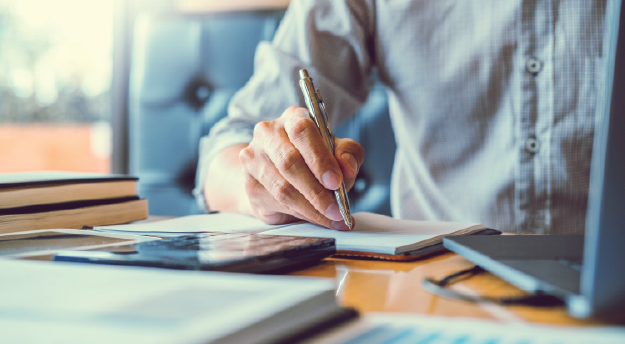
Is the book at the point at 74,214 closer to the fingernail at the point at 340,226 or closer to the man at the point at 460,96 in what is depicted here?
the man at the point at 460,96

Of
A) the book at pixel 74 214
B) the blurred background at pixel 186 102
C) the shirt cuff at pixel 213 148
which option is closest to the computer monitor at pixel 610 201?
the book at pixel 74 214

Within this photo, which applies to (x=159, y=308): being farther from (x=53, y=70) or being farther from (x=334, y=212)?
(x=53, y=70)

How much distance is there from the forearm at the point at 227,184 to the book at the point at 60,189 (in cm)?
14

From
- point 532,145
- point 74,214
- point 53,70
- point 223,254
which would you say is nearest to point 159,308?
point 223,254

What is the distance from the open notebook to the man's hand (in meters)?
0.02

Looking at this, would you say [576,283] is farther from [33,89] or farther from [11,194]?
[33,89]

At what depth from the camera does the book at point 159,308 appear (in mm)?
151

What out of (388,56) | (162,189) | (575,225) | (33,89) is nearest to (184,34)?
(162,189)

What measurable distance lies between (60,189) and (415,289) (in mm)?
420

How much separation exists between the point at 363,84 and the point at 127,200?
0.54m

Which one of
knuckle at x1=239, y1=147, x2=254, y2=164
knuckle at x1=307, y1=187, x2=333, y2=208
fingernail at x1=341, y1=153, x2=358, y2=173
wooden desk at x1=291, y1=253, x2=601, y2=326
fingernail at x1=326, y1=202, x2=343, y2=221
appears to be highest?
knuckle at x1=239, y1=147, x2=254, y2=164

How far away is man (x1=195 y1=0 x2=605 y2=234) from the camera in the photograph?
810 millimetres

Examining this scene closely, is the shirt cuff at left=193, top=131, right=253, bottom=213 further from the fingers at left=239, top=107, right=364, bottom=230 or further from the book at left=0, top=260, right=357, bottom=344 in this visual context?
the book at left=0, top=260, right=357, bottom=344

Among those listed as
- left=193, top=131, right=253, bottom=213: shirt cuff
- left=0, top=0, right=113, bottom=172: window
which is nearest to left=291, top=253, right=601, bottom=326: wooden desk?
left=193, top=131, right=253, bottom=213: shirt cuff
